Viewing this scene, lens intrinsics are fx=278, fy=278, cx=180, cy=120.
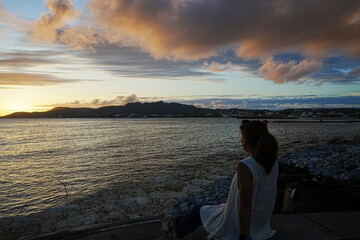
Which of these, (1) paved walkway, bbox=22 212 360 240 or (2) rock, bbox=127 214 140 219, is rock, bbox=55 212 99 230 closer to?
(2) rock, bbox=127 214 140 219

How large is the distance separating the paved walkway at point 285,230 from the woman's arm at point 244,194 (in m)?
1.33

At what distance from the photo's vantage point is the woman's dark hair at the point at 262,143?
129 inches

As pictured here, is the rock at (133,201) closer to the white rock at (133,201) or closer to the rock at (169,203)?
the white rock at (133,201)

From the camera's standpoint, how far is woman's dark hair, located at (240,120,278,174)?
10.7ft

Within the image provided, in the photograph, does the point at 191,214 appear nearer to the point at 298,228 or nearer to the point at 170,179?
the point at 298,228

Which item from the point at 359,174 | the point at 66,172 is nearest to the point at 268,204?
the point at 359,174

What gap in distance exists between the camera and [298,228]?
15.8 feet

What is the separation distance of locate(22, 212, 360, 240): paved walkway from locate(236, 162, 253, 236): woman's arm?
4.38ft

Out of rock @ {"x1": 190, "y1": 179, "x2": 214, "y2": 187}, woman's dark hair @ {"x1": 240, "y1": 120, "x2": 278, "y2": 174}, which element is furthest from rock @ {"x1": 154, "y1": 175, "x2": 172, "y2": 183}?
woman's dark hair @ {"x1": 240, "y1": 120, "x2": 278, "y2": 174}

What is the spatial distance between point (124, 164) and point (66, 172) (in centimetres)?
433

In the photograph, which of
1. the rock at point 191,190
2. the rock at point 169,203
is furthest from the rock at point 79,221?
the rock at point 191,190

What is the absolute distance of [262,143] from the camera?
10.7 feet

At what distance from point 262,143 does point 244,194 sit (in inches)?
25.2

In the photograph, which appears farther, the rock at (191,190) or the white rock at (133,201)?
the rock at (191,190)
